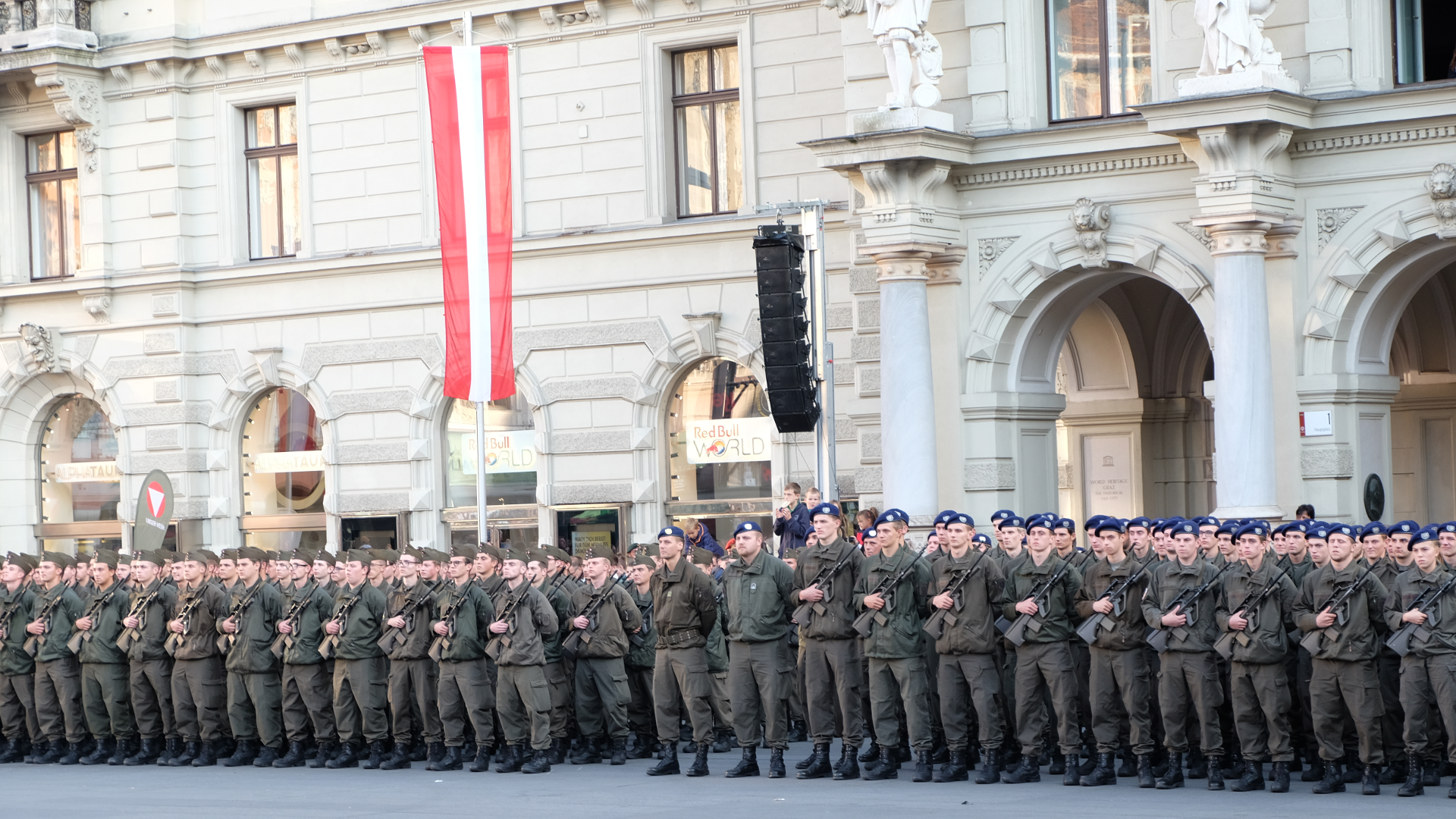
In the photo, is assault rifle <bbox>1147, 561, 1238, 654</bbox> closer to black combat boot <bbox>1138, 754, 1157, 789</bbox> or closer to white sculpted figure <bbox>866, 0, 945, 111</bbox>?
black combat boot <bbox>1138, 754, 1157, 789</bbox>

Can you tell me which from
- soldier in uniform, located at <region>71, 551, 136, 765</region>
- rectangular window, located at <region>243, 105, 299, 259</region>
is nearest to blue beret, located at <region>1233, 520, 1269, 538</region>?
soldier in uniform, located at <region>71, 551, 136, 765</region>

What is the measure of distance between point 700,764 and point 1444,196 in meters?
8.32

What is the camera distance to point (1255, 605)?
42.5 feet

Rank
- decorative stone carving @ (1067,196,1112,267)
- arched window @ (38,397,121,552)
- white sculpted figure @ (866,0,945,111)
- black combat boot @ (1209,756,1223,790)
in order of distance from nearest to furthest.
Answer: black combat boot @ (1209,756,1223,790), decorative stone carving @ (1067,196,1112,267), white sculpted figure @ (866,0,945,111), arched window @ (38,397,121,552)

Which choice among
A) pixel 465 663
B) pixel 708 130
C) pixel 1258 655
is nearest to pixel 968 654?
pixel 1258 655

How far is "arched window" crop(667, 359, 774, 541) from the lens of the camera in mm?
23469

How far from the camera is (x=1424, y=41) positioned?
18625 millimetres

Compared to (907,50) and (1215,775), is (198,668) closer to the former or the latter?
(1215,775)

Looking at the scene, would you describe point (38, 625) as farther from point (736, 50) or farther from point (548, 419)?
point (736, 50)

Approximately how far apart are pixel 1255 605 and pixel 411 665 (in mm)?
6427

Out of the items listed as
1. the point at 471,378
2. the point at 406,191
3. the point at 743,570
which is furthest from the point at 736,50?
the point at 743,570

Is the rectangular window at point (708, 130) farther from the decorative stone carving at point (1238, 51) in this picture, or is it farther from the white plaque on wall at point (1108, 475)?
the decorative stone carving at point (1238, 51)

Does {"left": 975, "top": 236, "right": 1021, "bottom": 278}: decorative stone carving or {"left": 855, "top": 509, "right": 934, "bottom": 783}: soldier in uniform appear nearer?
{"left": 855, "top": 509, "right": 934, "bottom": 783}: soldier in uniform

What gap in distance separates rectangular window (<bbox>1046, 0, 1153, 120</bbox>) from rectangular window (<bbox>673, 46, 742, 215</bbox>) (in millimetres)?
4587
